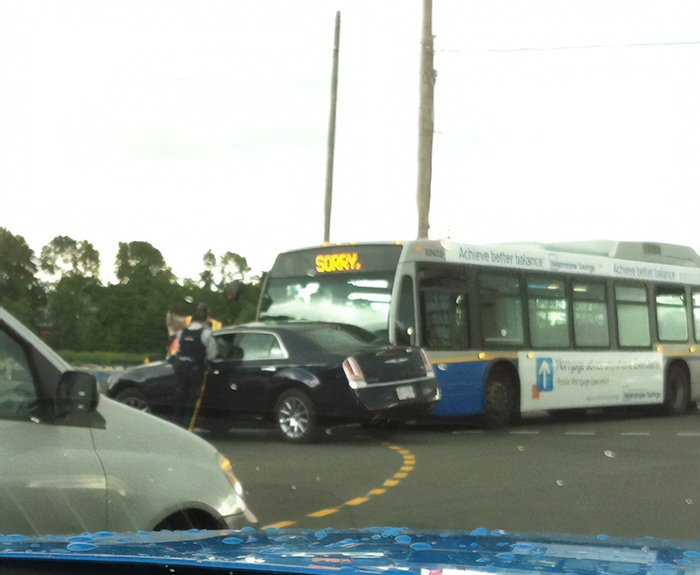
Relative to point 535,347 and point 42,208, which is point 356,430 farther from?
point 42,208

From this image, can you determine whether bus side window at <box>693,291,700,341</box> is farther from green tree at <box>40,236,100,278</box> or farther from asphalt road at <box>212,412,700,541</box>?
green tree at <box>40,236,100,278</box>

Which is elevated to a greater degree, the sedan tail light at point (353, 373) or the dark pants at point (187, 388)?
the sedan tail light at point (353, 373)

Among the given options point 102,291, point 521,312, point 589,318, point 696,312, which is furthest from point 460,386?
point 102,291

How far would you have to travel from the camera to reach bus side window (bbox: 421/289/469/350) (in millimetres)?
2570

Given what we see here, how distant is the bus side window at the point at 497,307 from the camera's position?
2.72 metres

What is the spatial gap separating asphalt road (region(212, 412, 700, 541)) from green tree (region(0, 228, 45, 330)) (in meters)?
0.68

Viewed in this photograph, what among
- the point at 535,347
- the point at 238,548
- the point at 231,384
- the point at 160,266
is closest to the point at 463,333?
the point at 535,347

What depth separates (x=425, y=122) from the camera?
105 inches

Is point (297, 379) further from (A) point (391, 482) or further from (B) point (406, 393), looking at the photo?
(A) point (391, 482)

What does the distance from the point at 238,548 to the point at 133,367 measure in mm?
887

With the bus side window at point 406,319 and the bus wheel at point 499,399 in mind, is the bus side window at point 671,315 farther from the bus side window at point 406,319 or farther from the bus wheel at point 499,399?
the bus side window at point 406,319

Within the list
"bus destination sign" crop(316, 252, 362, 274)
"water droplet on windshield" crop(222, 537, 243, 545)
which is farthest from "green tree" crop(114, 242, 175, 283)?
"water droplet on windshield" crop(222, 537, 243, 545)

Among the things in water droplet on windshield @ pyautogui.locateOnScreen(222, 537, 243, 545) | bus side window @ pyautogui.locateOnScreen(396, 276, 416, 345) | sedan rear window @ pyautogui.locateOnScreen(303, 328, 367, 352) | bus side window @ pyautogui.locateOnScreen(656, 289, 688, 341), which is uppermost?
bus side window @ pyautogui.locateOnScreen(656, 289, 688, 341)

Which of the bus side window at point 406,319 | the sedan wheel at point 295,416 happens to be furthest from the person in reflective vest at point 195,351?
the bus side window at point 406,319
